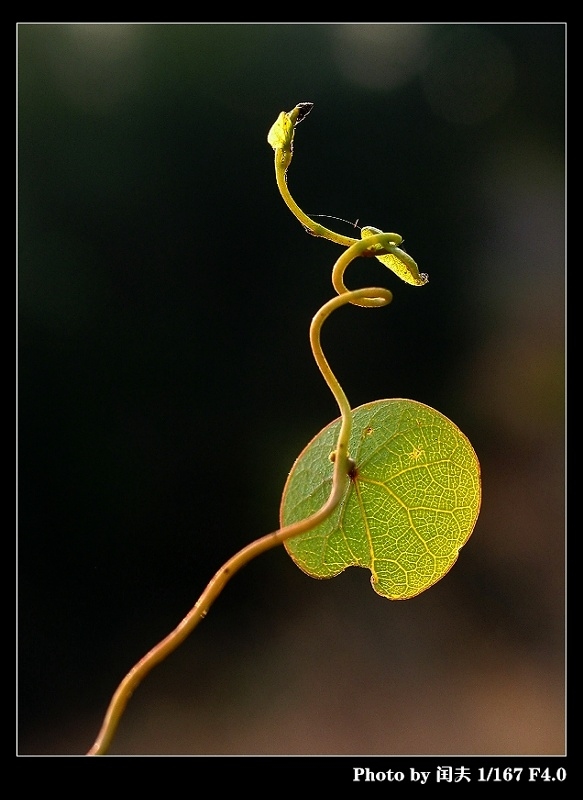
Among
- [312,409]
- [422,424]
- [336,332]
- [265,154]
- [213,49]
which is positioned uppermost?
[213,49]

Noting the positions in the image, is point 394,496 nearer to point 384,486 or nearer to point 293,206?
point 384,486

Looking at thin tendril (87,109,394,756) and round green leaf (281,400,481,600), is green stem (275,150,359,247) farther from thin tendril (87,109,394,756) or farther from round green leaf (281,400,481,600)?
round green leaf (281,400,481,600)

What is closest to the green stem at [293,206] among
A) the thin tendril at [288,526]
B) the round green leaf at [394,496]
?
the thin tendril at [288,526]

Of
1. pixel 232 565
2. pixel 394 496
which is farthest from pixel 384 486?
pixel 232 565

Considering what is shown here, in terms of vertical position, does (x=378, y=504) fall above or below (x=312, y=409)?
below

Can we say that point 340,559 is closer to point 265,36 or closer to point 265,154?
point 265,154

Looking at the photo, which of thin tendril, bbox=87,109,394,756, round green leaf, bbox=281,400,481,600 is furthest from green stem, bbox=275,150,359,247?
round green leaf, bbox=281,400,481,600

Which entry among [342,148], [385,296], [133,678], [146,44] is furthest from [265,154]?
[133,678]

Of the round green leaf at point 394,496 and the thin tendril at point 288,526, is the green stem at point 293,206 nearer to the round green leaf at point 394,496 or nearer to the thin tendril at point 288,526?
the thin tendril at point 288,526
